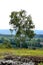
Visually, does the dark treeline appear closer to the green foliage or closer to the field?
the green foliage

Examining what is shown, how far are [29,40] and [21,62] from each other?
177 centimetres

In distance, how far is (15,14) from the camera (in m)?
6.79

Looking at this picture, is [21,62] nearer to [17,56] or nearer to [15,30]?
[17,56]

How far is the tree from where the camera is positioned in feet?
22.3

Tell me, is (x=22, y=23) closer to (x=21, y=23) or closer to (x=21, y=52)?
(x=21, y=23)

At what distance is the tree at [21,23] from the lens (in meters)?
6.81

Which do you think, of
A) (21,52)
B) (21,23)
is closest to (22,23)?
(21,23)

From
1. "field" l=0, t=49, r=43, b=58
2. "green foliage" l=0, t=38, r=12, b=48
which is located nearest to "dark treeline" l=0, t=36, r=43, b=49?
"green foliage" l=0, t=38, r=12, b=48

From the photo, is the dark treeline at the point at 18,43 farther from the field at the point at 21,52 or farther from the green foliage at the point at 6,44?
the field at the point at 21,52

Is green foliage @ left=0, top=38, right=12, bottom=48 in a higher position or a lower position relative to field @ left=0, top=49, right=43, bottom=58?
higher

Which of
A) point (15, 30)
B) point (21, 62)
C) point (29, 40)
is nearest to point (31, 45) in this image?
point (29, 40)

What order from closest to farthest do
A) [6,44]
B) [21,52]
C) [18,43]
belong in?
[21,52], [6,44], [18,43]

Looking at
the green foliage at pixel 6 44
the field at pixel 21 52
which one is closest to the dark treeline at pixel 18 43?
the green foliage at pixel 6 44

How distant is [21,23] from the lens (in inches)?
269
